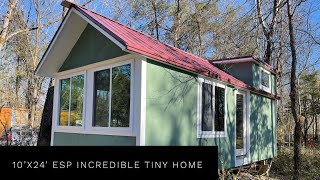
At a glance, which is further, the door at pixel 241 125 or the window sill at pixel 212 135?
the door at pixel 241 125

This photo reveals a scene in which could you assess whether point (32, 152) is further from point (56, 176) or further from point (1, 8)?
point (1, 8)

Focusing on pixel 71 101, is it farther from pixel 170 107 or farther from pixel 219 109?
pixel 219 109

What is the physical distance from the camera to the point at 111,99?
6328 mm

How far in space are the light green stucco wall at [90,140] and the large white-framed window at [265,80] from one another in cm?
694

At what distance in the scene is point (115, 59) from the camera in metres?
6.34

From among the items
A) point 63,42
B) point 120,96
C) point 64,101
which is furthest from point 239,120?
point 63,42

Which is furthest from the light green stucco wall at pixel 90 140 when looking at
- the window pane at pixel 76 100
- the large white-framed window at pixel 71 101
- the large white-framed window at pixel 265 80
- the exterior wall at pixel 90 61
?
the large white-framed window at pixel 265 80

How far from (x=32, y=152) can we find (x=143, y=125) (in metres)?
3.27

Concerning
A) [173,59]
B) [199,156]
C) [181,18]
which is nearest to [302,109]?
[181,18]

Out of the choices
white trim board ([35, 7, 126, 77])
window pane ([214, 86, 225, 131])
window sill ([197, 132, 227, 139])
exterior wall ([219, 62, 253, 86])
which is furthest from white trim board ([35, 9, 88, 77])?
exterior wall ([219, 62, 253, 86])

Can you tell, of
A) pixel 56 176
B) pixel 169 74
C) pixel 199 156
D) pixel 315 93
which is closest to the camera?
pixel 56 176

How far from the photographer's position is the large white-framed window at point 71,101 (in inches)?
292

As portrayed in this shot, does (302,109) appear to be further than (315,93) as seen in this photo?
Yes

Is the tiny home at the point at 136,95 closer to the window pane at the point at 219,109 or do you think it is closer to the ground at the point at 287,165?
the window pane at the point at 219,109
